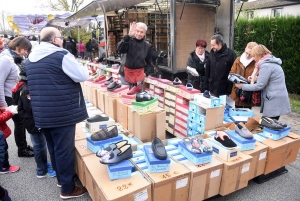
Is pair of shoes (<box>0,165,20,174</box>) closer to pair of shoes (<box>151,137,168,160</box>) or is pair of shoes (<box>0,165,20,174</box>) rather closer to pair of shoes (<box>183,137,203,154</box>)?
pair of shoes (<box>151,137,168,160</box>)

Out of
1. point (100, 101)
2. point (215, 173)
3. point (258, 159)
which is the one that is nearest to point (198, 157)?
point (215, 173)

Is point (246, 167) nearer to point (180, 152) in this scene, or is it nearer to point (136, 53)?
point (180, 152)

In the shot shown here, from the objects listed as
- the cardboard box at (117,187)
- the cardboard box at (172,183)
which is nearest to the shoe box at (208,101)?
the cardboard box at (172,183)

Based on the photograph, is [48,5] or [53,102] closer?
[53,102]

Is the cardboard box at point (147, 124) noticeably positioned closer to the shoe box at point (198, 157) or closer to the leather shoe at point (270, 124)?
the shoe box at point (198, 157)

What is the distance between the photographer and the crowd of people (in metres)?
2.19

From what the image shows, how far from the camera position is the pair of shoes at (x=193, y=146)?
2281 mm

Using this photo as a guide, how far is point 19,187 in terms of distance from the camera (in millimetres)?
2820

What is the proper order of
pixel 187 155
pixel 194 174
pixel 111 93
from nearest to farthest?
pixel 194 174
pixel 187 155
pixel 111 93

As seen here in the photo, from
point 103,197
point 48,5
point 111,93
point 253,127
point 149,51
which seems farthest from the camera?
point 48,5

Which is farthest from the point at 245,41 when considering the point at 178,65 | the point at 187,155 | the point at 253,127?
the point at 187,155

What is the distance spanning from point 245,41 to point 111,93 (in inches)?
272

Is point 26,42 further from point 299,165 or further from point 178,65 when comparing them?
point 299,165

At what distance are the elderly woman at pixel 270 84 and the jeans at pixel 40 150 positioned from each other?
2713 millimetres
